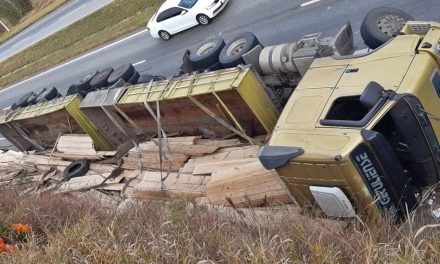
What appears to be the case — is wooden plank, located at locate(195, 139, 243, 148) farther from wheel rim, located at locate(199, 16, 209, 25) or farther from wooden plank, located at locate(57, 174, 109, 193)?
wheel rim, located at locate(199, 16, 209, 25)

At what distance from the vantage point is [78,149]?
12664mm

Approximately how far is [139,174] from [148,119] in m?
1.22

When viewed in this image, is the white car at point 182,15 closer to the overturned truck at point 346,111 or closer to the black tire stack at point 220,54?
the black tire stack at point 220,54

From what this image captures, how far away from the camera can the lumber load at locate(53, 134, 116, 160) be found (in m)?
12.1

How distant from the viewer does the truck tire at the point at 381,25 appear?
7.44 metres

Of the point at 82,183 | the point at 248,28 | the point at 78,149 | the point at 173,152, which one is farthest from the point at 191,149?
the point at 248,28

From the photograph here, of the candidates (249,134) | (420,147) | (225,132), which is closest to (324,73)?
(420,147)

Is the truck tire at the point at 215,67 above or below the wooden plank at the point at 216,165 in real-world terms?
above

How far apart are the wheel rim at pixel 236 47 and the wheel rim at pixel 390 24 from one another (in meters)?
2.77

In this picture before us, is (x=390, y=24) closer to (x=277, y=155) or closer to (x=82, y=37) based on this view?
(x=277, y=155)

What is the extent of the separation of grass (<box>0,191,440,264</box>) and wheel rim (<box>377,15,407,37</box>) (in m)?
3.16

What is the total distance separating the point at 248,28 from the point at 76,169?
6.66 meters

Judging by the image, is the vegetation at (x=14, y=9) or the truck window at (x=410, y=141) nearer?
the truck window at (x=410, y=141)

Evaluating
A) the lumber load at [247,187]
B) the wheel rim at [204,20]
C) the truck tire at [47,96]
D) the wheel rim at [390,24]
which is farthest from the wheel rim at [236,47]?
the truck tire at [47,96]
